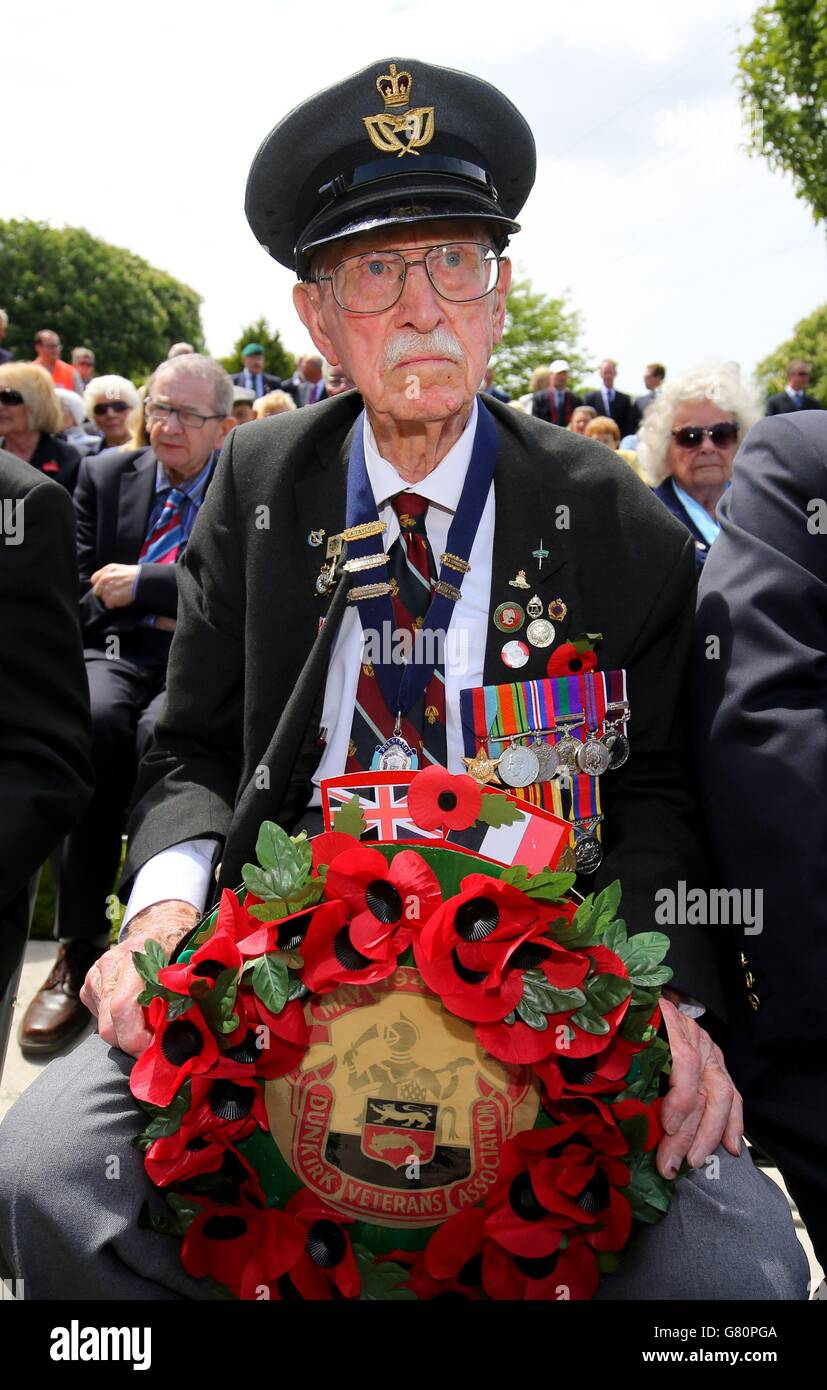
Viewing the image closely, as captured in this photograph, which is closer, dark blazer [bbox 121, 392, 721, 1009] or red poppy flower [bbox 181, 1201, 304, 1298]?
red poppy flower [bbox 181, 1201, 304, 1298]

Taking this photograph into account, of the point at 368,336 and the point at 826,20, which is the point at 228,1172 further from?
the point at 826,20

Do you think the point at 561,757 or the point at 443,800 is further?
the point at 561,757

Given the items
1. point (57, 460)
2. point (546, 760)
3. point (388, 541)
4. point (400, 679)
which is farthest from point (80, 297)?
point (546, 760)

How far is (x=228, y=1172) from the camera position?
1540 millimetres

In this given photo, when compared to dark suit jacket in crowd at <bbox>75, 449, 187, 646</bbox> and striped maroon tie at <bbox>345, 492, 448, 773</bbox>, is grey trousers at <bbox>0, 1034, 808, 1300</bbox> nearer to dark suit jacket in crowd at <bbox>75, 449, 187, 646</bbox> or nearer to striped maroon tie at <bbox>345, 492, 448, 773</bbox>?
striped maroon tie at <bbox>345, 492, 448, 773</bbox>

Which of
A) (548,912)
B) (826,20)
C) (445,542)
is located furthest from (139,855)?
(826,20)

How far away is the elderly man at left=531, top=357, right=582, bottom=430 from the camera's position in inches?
532

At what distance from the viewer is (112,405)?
28.4 feet

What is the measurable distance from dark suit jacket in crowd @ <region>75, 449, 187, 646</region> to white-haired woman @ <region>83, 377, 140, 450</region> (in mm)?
3509

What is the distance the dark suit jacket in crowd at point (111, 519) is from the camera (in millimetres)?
4418

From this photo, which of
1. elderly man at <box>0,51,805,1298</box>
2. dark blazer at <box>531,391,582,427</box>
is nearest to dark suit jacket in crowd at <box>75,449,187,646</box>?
elderly man at <box>0,51,805,1298</box>

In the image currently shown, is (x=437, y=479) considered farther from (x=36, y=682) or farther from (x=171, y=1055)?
(x=171, y=1055)

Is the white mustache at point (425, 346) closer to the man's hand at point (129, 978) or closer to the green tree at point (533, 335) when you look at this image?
the man's hand at point (129, 978)

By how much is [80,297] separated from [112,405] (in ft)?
154
